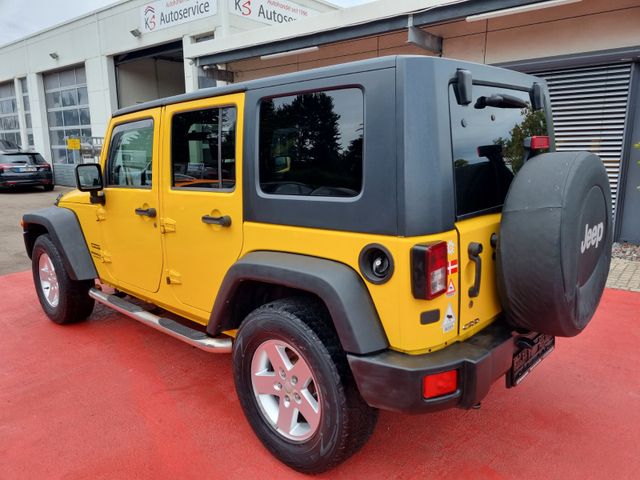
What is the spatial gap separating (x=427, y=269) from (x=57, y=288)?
364 centimetres

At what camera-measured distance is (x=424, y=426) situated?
2.83 metres

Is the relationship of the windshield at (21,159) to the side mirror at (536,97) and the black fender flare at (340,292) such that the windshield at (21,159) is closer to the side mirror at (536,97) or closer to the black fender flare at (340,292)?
the black fender flare at (340,292)

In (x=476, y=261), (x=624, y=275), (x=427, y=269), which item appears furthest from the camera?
(x=624, y=275)

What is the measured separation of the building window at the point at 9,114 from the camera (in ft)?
69.2

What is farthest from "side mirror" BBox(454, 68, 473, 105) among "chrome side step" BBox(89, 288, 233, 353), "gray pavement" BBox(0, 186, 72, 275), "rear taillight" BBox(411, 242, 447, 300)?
"gray pavement" BBox(0, 186, 72, 275)

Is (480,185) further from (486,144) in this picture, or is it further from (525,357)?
(525,357)

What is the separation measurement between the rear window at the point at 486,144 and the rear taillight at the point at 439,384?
693mm

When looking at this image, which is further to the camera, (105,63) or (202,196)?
(105,63)

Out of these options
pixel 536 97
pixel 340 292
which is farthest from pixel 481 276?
pixel 536 97

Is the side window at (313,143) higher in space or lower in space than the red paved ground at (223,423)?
higher

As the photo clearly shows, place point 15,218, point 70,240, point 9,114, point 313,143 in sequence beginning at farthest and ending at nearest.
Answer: point 9,114, point 15,218, point 70,240, point 313,143

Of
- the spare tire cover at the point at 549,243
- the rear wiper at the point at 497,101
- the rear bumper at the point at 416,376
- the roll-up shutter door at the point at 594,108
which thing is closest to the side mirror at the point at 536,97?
the rear wiper at the point at 497,101

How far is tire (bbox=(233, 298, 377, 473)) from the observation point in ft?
7.10

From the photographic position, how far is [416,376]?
1944mm
